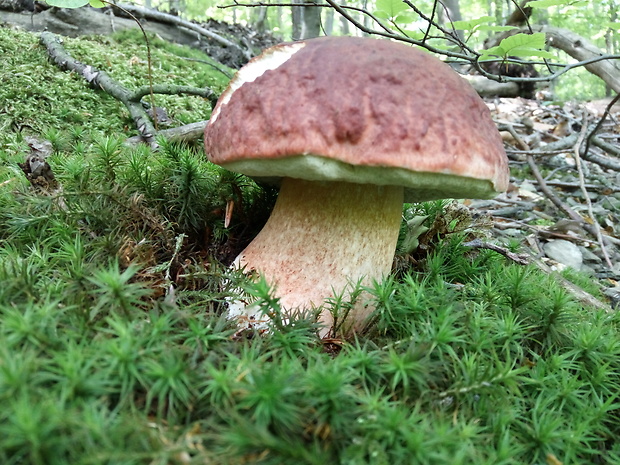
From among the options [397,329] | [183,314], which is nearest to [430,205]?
[397,329]

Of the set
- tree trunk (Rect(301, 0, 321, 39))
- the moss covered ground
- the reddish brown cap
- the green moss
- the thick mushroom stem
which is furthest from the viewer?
tree trunk (Rect(301, 0, 321, 39))

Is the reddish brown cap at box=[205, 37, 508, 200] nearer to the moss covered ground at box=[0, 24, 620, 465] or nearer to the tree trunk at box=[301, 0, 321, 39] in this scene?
the moss covered ground at box=[0, 24, 620, 465]

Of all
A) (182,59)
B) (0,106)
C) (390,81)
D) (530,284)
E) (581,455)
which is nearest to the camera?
(581,455)

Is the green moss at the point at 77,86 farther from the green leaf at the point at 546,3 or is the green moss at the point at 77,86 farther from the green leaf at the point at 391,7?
the green leaf at the point at 546,3

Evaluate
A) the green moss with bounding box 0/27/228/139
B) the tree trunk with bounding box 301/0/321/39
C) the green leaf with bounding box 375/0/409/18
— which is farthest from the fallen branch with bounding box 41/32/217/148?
the tree trunk with bounding box 301/0/321/39

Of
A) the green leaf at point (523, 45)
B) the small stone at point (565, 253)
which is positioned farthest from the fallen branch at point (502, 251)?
the green leaf at point (523, 45)

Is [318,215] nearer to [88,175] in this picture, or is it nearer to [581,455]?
[88,175]

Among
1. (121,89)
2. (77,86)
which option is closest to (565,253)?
(121,89)
